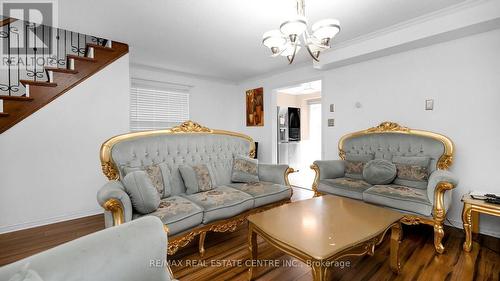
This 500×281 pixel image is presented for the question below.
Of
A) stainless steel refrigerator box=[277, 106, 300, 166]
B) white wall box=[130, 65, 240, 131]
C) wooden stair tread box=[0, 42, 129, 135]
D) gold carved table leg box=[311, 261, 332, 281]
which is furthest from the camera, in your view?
stainless steel refrigerator box=[277, 106, 300, 166]

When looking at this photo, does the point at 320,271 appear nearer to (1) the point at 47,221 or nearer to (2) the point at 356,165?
(2) the point at 356,165

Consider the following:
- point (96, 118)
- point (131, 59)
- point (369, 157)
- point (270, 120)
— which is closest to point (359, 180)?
point (369, 157)

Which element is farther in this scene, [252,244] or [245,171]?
[245,171]

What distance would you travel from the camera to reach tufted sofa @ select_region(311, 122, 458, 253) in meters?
2.23

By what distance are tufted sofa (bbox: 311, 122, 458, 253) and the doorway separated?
1926mm

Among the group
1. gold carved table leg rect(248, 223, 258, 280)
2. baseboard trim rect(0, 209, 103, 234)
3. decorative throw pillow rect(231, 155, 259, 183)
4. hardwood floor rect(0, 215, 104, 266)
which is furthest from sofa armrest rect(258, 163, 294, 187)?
baseboard trim rect(0, 209, 103, 234)

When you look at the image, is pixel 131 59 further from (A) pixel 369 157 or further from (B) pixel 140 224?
(A) pixel 369 157

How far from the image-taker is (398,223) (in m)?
1.86

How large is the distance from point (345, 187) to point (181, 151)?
215cm

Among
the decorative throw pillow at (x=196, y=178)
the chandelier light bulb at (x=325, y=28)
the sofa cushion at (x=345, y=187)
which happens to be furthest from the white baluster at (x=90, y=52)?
the sofa cushion at (x=345, y=187)

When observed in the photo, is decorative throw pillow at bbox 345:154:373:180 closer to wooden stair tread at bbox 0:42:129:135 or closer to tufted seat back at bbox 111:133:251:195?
tufted seat back at bbox 111:133:251:195

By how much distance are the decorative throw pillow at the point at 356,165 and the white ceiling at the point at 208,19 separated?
1.74 meters

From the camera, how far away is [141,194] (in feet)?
6.40

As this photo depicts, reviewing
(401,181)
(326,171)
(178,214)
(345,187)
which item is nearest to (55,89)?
(178,214)
